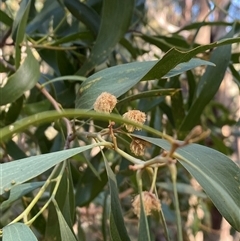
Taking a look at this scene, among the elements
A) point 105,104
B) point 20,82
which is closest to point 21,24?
point 20,82

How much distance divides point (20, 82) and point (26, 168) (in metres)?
0.20

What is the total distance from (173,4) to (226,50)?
2.02 meters

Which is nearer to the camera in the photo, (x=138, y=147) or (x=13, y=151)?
(x=138, y=147)

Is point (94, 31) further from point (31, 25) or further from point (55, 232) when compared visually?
point (55, 232)

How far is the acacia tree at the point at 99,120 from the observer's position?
1.03ft

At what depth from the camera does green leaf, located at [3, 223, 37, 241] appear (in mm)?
321

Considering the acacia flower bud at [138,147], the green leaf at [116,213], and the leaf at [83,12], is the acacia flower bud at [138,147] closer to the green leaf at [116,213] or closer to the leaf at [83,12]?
the green leaf at [116,213]

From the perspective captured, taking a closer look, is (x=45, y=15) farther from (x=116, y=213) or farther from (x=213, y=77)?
(x=116, y=213)

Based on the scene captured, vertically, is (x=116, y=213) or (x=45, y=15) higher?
(x=45, y=15)

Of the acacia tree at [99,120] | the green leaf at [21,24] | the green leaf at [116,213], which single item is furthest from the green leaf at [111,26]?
the green leaf at [116,213]

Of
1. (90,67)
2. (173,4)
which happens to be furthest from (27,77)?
(173,4)

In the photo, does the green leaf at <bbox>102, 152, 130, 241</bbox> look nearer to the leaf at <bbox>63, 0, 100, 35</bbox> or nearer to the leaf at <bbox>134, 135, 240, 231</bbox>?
the leaf at <bbox>134, 135, 240, 231</bbox>

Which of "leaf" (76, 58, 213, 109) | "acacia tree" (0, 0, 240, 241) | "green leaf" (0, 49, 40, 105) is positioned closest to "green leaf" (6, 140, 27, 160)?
"acacia tree" (0, 0, 240, 241)

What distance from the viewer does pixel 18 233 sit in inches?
12.9
